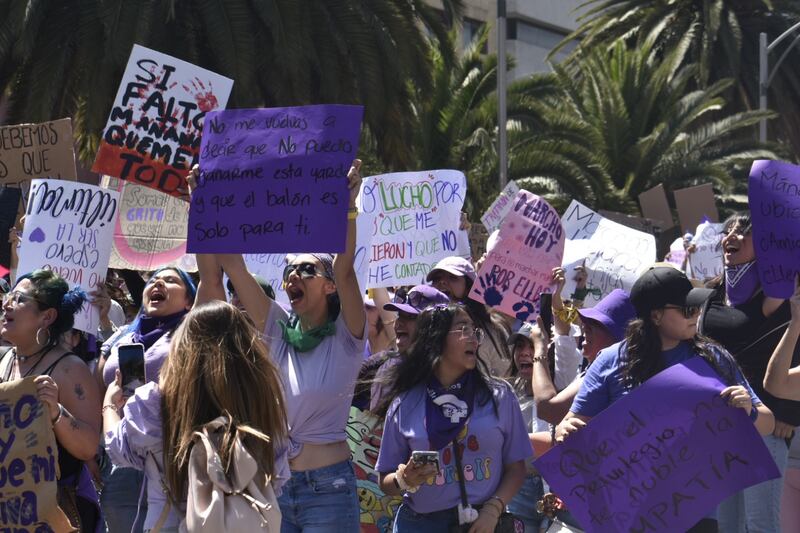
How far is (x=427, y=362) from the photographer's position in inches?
199

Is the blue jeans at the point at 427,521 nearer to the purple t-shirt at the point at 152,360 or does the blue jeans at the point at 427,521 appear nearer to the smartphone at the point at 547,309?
the purple t-shirt at the point at 152,360

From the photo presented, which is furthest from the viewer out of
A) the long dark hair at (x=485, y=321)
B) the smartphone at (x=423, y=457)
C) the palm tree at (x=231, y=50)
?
the palm tree at (x=231, y=50)

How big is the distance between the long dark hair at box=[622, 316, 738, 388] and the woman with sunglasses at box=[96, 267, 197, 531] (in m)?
1.80

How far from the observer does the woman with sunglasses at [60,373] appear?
15.9ft

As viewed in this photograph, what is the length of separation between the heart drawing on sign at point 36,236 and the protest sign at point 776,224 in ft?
13.0

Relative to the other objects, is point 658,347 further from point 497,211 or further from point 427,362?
point 497,211

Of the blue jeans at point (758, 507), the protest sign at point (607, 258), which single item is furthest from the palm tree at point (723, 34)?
the blue jeans at point (758, 507)

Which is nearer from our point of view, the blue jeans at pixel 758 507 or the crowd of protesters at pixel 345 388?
the crowd of protesters at pixel 345 388

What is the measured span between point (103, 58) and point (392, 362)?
988 centimetres

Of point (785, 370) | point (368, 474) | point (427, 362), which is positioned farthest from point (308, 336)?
point (785, 370)

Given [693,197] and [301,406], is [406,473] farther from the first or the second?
[693,197]

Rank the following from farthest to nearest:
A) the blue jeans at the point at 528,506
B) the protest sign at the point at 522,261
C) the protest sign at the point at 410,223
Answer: the protest sign at the point at 410,223
the protest sign at the point at 522,261
the blue jeans at the point at 528,506

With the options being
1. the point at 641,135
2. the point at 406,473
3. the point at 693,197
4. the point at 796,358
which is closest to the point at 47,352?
the point at 406,473

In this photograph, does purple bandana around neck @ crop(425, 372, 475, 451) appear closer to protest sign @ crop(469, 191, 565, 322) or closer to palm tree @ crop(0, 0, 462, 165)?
protest sign @ crop(469, 191, 565, 322)
